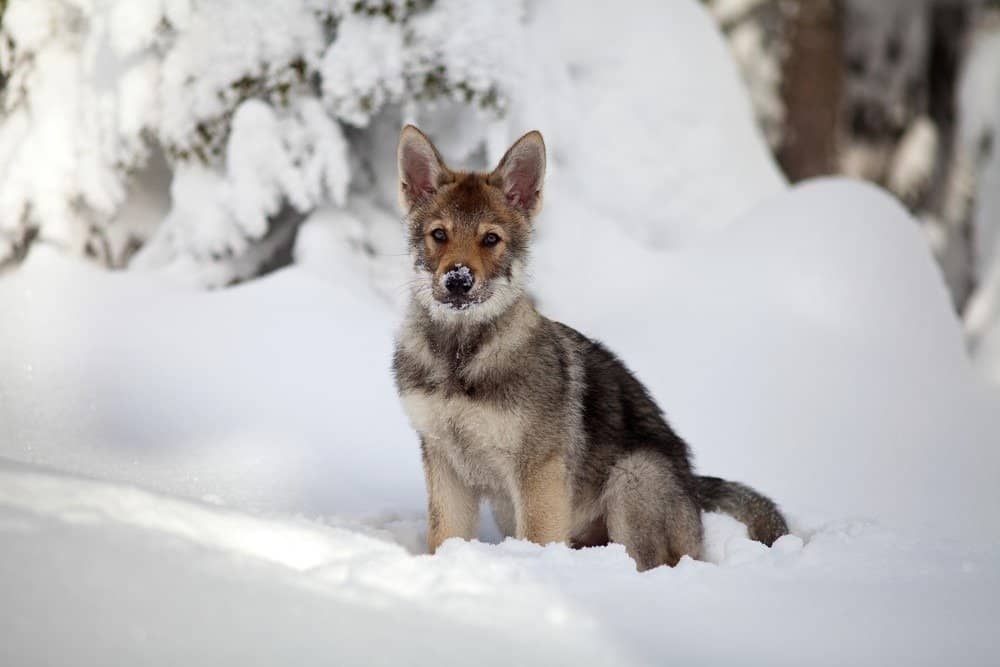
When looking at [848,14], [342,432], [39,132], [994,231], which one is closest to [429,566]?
[342,432]

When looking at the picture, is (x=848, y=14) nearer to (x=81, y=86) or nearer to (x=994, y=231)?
(x=994, y=231)

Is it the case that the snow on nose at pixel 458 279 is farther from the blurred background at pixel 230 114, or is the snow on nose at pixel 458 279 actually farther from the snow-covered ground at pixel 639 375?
the blurred background at pixel 230 114

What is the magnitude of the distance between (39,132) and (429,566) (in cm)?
614

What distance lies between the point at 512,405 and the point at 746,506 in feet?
4.53

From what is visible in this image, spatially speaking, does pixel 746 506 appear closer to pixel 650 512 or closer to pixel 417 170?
pixel 650 512

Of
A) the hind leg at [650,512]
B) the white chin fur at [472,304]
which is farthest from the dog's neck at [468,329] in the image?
the hind leg at [650,512]

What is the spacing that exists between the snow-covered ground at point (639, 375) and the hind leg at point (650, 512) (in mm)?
253

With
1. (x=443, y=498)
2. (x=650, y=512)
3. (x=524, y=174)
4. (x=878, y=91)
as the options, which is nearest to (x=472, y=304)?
(x=524, y=174)

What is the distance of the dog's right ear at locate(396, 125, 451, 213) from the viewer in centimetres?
435

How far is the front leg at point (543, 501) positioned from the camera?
3945 mm

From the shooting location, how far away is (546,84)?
7824 mm

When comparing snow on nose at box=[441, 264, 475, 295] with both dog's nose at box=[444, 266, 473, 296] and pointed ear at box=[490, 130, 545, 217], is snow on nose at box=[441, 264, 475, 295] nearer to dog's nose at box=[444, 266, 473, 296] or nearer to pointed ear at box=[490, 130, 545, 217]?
dog's nose at box=[444, 266, 473, 296]

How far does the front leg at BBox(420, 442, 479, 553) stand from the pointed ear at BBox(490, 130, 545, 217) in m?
1.23

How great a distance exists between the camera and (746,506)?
14.8ft
